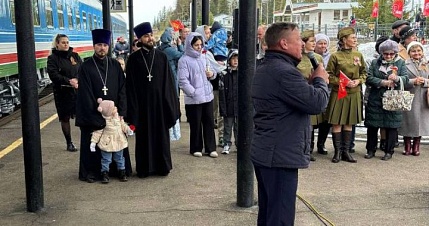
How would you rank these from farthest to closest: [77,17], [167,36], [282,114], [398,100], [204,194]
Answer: [77,17]
[167,36]
[398,100]
[204,194]
[282,114]

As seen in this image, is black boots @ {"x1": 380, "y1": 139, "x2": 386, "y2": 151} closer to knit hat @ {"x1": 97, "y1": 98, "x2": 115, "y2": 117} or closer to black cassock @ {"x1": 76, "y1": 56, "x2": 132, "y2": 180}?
black cassock @ {"x1": 76, "y1": 56, "x2": 132, "y2": 180}

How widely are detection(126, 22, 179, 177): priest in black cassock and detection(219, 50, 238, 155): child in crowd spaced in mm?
1117

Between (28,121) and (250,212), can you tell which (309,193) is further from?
(28,121)

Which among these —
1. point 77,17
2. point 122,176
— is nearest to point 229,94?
point 122,176

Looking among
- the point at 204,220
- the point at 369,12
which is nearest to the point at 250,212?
the point at 204,220

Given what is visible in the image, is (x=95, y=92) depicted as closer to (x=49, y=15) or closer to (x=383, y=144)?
(x=383, y=144)

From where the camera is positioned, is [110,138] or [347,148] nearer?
[110,138]

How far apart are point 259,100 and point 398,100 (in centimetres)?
369

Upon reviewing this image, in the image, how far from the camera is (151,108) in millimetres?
5754

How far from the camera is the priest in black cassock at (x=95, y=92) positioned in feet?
17.7

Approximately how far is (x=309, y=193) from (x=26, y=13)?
10.8 feet

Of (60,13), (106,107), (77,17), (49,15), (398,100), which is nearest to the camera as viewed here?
(106,107)

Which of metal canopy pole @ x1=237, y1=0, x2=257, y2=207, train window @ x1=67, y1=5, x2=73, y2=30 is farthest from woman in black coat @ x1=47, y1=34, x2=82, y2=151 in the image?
train window @ x1=67, y1=5, x2=73, y2=30

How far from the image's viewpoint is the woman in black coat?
22.9ft
